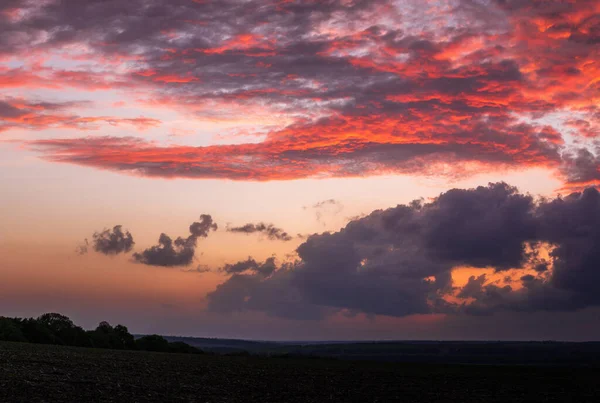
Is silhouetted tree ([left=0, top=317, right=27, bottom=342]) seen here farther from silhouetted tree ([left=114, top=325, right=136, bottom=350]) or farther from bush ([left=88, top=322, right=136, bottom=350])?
silhouetted tree ([left=114, top=325, right=136, bottom=350])

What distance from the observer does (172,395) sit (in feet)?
174

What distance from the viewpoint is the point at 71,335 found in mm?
147625

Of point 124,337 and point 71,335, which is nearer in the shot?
point 71,335

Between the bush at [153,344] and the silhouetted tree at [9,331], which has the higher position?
the silhouetted tree at [9,331]

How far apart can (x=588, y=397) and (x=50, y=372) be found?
53.8 meters

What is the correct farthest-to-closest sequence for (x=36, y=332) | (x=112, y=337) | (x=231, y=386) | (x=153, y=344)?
(x=153, y=344)
(x=112, y=337)
(x=36, y=332)
(x=231, y=386)

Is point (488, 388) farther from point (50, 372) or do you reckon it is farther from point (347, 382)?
point (50, 372)

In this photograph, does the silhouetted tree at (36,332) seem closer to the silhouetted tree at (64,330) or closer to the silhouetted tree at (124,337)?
the silhouetted tree at (64,330)

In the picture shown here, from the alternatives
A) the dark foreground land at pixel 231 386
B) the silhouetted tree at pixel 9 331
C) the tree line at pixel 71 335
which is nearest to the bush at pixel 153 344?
the tree line at pixel 71 335

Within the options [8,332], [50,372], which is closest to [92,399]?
[50,372]

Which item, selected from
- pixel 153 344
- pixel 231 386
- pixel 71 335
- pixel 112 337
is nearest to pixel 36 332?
pixel 71 335

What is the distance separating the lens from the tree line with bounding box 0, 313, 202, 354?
136m

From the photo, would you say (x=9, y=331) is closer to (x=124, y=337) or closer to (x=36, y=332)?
(x=36, y=332)

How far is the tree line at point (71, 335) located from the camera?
136 meters
